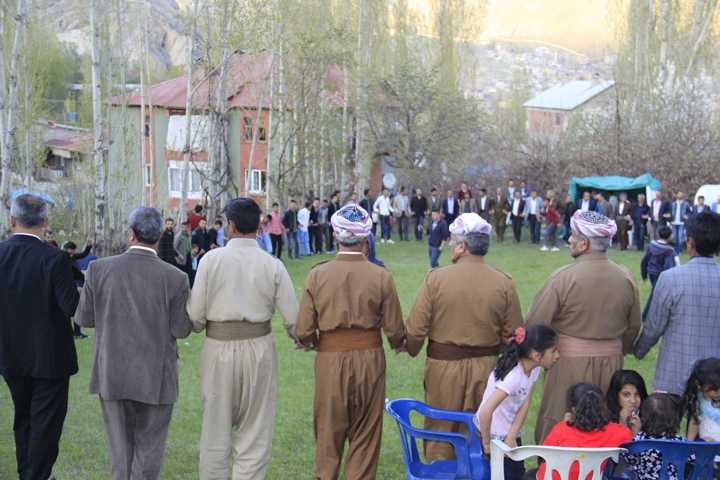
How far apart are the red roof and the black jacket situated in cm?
1586

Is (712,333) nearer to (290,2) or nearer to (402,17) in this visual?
(290,2)

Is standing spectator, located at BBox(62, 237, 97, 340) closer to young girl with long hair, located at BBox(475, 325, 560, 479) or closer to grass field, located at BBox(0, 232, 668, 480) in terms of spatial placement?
grass field, located at BBox(0, 232, 668, 480)

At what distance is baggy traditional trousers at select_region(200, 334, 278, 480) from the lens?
4.65 m

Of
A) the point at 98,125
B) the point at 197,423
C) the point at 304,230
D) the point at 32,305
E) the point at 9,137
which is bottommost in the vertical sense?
the point at 197,423

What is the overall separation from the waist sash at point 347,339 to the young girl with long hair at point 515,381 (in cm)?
90

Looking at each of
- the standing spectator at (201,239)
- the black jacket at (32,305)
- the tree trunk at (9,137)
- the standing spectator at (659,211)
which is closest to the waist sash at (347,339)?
the black jacket at (32,305)

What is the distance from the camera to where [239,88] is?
26.5m

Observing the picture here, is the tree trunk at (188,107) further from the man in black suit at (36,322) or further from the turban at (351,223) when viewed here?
the turban at (351,223)

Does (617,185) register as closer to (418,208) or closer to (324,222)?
(418,208)

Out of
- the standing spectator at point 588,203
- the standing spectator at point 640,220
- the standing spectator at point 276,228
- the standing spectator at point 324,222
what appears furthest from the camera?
the standing spectator at point 324,222

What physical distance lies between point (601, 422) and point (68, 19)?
96.5 m

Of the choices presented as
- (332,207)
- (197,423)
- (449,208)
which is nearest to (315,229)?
(332,207)

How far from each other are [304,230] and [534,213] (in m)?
7.23

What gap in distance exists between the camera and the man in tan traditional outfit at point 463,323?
4.74 metres
